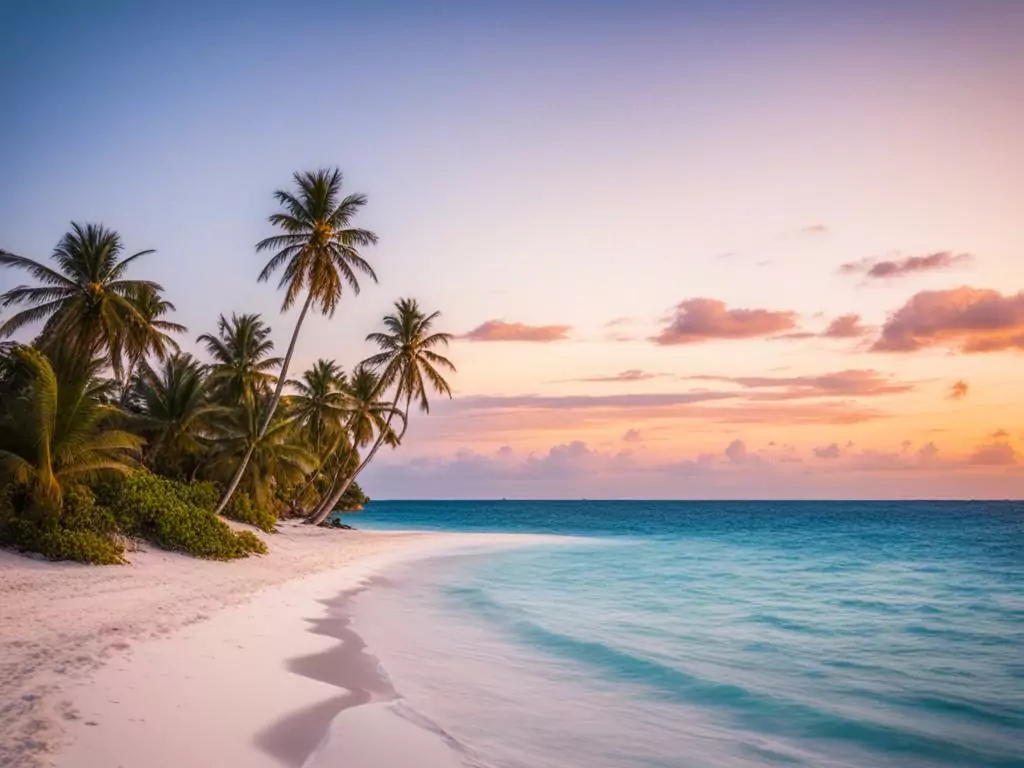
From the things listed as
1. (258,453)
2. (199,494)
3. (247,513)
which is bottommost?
(247,513)

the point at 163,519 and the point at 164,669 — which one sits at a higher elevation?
the point at 163,519

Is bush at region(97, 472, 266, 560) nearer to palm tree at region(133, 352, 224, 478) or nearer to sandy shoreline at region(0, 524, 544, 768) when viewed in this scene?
sandy shoreline at region(0, 524, 544, 768)

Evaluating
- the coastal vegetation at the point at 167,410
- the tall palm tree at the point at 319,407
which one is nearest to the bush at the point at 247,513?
the coastal vegetation at the point at 167,410

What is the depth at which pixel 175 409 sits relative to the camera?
2734cm

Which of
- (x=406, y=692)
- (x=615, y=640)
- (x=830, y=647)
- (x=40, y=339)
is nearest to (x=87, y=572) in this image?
(x=406, y=692)

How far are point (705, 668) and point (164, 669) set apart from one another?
803cm

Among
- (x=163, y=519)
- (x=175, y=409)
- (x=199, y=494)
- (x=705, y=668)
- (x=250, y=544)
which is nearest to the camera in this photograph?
(x=705, y=668)

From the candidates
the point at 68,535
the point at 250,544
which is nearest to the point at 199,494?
the point at 250,544

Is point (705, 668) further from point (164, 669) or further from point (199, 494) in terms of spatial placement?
point (199, 494)

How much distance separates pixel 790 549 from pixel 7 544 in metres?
37.8

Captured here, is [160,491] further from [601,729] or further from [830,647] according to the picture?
[830,647]

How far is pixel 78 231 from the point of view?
2631 centimetres

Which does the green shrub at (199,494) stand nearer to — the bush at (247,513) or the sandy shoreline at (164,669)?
the bush at (247,513)

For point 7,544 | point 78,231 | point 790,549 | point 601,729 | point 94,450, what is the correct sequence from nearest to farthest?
1. point 601,729
2. point 7,544
3. point 94,450
4. point 78,231
5. point 790,549
